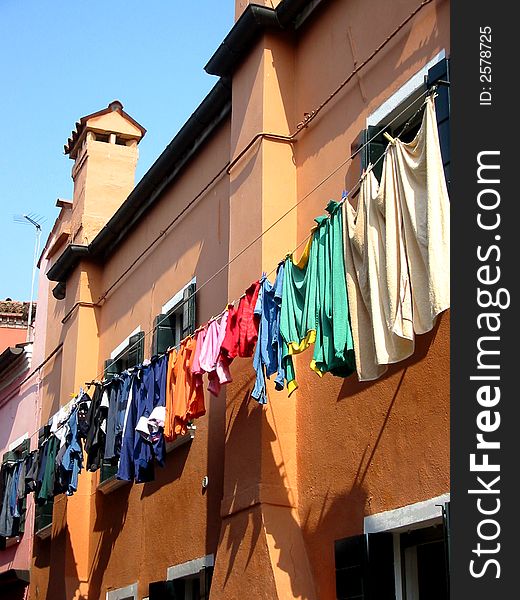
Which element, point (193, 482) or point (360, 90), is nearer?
point (360, 90)

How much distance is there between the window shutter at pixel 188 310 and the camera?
520 inches

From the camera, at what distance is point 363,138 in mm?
9758

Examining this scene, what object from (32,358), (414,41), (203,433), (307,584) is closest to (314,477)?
(307,584)

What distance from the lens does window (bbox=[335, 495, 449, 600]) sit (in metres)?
8.43

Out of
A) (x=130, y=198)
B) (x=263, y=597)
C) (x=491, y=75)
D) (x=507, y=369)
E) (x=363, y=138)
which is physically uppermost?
(x=130, y=198)

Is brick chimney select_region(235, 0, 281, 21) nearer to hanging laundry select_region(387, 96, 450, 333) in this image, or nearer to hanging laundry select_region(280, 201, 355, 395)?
hanging laundry select_region(280, 201, 355, 395)

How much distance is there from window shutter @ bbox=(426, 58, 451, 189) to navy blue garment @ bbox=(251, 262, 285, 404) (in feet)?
5.97

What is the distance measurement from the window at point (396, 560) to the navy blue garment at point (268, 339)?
4.62 ft

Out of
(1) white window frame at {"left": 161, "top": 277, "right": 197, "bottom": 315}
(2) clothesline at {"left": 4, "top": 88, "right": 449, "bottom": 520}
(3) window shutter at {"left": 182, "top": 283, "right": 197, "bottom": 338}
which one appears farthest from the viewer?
(1) white window frame at {"left": 161, "top": 277, "right": 197, "bottom": 315}

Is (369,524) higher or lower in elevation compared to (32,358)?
lower

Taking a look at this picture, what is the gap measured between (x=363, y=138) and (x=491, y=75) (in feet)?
9.40

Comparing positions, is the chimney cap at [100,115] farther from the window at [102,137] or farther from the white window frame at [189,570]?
the white window frame at [189,570]

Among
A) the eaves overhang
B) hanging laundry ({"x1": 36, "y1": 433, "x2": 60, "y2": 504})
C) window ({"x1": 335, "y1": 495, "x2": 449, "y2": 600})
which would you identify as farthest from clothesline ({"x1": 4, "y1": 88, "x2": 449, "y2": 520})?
hanging laundry ({"x1": 36, "y1": 433, "x2": 60, "y2": 504})

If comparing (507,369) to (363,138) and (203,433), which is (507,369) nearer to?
(363,138)
